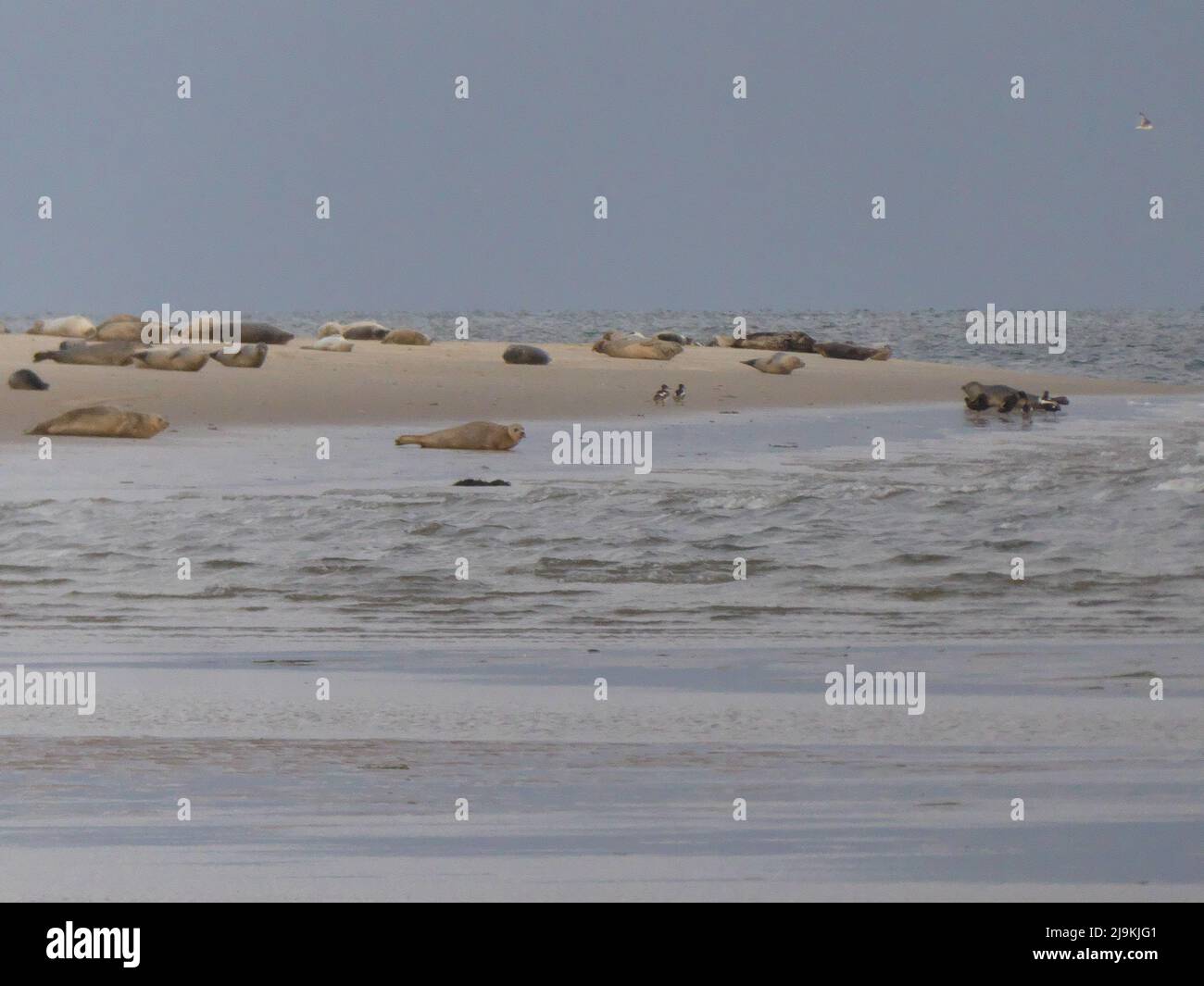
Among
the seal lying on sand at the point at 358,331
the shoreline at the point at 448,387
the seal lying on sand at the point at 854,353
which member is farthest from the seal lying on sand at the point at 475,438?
the seal lying on sand at the point at 854,353

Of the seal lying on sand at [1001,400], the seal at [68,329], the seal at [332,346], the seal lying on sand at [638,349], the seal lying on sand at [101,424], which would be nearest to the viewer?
the seal lying on sand at [101,424]

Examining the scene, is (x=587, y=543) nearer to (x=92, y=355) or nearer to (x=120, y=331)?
→ (x=92, y=355)

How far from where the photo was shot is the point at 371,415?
64.8 feet

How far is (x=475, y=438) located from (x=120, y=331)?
11.8m

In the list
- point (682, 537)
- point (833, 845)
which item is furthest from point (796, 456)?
Result: point (833, 845)

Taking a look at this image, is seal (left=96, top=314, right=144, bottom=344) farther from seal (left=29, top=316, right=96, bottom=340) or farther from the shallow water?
the shallow water

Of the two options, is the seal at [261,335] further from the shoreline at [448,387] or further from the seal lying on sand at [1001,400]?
the seal lying on sand at [1001,400]

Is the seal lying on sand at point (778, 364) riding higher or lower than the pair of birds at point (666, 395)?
higher

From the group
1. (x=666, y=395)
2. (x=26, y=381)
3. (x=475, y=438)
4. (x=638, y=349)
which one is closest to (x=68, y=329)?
(x=638, y=349)

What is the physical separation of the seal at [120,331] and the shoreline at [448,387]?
91cm

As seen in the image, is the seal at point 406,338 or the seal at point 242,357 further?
the seal at point 406,338

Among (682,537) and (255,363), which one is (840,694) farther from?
(255,363)

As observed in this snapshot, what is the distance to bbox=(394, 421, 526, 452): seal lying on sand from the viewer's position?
16953 millimetres

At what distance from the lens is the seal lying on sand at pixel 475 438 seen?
17.0m
